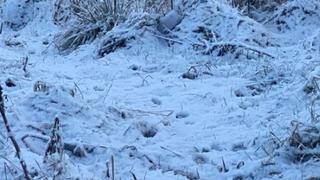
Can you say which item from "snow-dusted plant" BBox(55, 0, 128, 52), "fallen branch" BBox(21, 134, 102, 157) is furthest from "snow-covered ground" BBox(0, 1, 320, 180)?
"snow-dusted plant" BBox(55, 0, 128, 52)

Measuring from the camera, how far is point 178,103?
14.0ft

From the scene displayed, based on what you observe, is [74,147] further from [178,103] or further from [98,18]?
[98,18]

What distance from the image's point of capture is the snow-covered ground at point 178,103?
3176mm

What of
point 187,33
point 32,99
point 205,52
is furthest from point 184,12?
point 32,99

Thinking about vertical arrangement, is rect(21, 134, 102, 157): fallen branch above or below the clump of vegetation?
below

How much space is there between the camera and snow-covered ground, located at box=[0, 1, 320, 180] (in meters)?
3.18

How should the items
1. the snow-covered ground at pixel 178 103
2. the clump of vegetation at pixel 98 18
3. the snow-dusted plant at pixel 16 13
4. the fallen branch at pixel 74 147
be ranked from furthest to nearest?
1. the snow-dusted plant at pixel 16 13
2. the clump of vegetation at pixel 98 18
3. the fallen branch at pixel 74 147
4. the snow-covered ground at pixel 178 103

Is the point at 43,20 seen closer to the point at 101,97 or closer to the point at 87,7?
the point at 87,7

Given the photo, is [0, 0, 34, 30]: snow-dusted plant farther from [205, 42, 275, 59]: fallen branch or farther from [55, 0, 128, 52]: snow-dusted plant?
[205, 42, 275, 59]: fallen branch

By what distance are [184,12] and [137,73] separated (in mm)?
1360

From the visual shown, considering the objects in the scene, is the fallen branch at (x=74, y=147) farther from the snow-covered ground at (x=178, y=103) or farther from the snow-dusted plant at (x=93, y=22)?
the snow-dusted plant at (x=93, y=22)

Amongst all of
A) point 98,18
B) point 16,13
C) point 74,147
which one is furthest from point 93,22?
point 74,147

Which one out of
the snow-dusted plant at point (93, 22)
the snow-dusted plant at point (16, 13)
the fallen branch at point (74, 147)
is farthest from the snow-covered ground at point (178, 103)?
the snow-dusted plant at point (16, 13)

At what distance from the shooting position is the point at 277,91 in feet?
14.0
